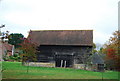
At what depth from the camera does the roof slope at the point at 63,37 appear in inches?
1251

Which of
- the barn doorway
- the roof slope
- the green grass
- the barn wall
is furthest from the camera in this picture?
the roof slope

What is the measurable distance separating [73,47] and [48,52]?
13.7ft

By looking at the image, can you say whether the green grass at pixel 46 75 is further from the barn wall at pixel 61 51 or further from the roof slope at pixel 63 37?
the roof slope at pixel 63 37

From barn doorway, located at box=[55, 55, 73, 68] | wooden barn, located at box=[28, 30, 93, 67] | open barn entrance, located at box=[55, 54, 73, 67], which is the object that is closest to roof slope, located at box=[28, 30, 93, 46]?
wooden barn, located at box=[28, 30, 93, 67]

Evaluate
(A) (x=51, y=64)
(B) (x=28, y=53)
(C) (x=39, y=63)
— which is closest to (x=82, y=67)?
(A) (x=51, y=64)

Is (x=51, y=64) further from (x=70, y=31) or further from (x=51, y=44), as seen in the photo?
(x=70, y=31)

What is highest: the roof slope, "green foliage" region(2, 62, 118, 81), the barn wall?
the roof slope

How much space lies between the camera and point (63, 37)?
109ft

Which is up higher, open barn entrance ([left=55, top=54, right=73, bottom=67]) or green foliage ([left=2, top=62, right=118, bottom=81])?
open barn entrance ([left=55, top=54, right=73, bottom=67])

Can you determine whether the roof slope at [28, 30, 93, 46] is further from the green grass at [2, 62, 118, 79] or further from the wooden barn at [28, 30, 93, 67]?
the green grass at [2, 62, 118, 79]

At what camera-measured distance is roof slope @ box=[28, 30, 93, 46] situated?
104ft

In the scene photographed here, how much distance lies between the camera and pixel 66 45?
3167cm

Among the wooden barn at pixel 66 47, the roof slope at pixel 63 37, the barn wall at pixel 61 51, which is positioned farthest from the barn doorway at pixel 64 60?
Answer: the roof slope at pixel 63 37

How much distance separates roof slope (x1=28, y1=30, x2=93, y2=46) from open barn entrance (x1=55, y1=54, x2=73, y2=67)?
6.75 ft
